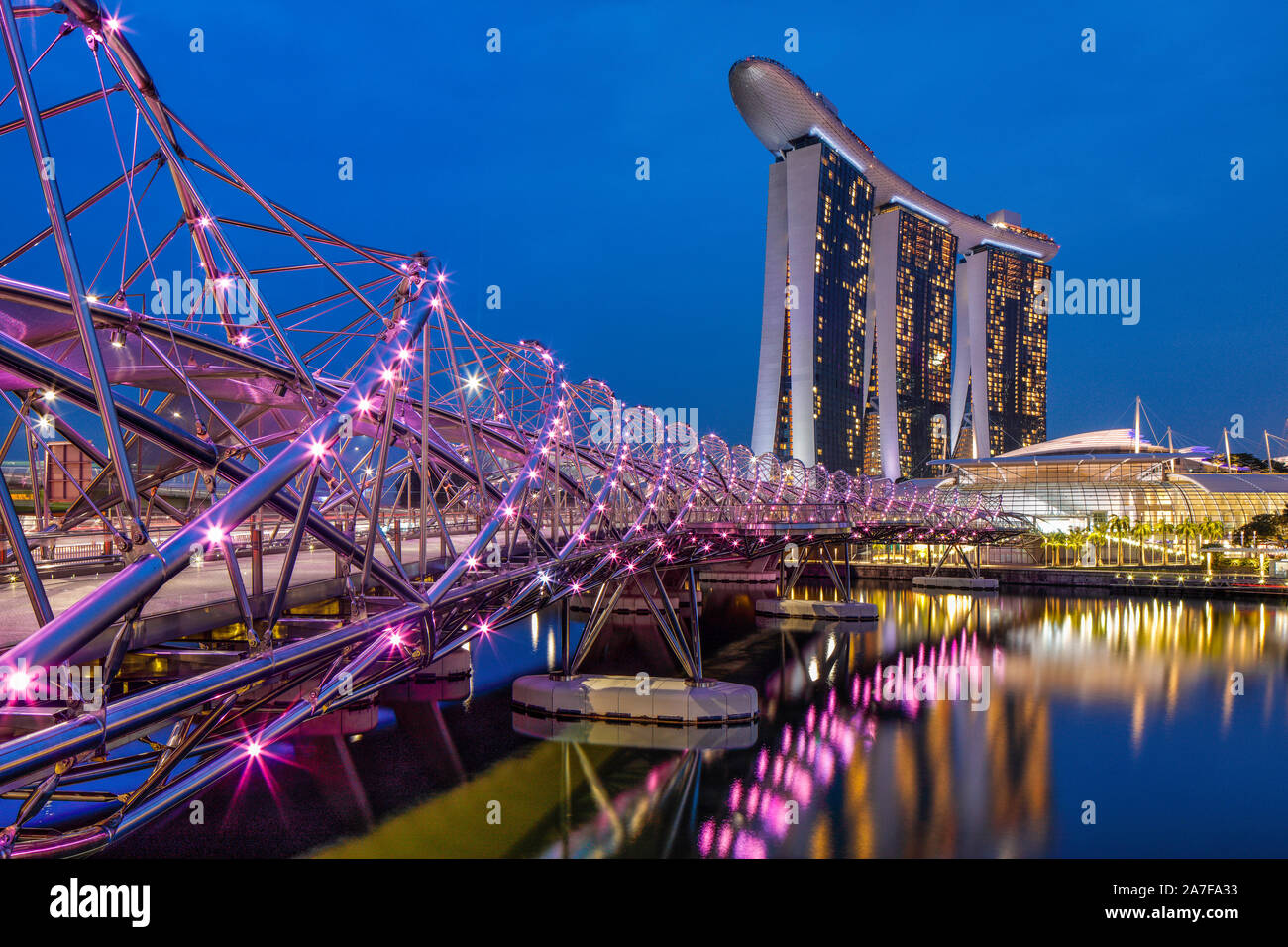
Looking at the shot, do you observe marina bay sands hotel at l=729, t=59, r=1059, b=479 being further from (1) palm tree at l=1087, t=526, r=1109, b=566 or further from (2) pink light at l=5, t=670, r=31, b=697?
(2) pink light at l=5, t=670, r=31, b=697

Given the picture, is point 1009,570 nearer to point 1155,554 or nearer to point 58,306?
point 1155,554

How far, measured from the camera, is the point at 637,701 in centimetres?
2712

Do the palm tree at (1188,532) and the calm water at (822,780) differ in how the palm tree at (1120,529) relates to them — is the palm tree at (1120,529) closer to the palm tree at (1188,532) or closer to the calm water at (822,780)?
the palm tree at (1188,532)

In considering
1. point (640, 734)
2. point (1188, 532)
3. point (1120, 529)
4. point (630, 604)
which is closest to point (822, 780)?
point (640, 734)

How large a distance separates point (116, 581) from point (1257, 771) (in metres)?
28.4

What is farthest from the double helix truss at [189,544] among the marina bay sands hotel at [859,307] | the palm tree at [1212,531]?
the marina bay sands hotel at [859,307]

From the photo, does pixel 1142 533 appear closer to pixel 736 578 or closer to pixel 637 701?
pixel 736 578

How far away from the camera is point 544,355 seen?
2577cm

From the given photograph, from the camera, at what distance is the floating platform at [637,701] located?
26.7m

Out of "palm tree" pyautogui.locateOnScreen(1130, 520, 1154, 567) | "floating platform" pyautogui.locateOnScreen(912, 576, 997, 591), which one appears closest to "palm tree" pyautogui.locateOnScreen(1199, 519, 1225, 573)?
"palm tree" pyautogui.locateOnScreen(1130, 520, 1154, 567)

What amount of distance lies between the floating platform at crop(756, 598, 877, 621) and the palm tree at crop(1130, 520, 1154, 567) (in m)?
43.4

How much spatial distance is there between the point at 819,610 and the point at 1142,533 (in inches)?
1856
